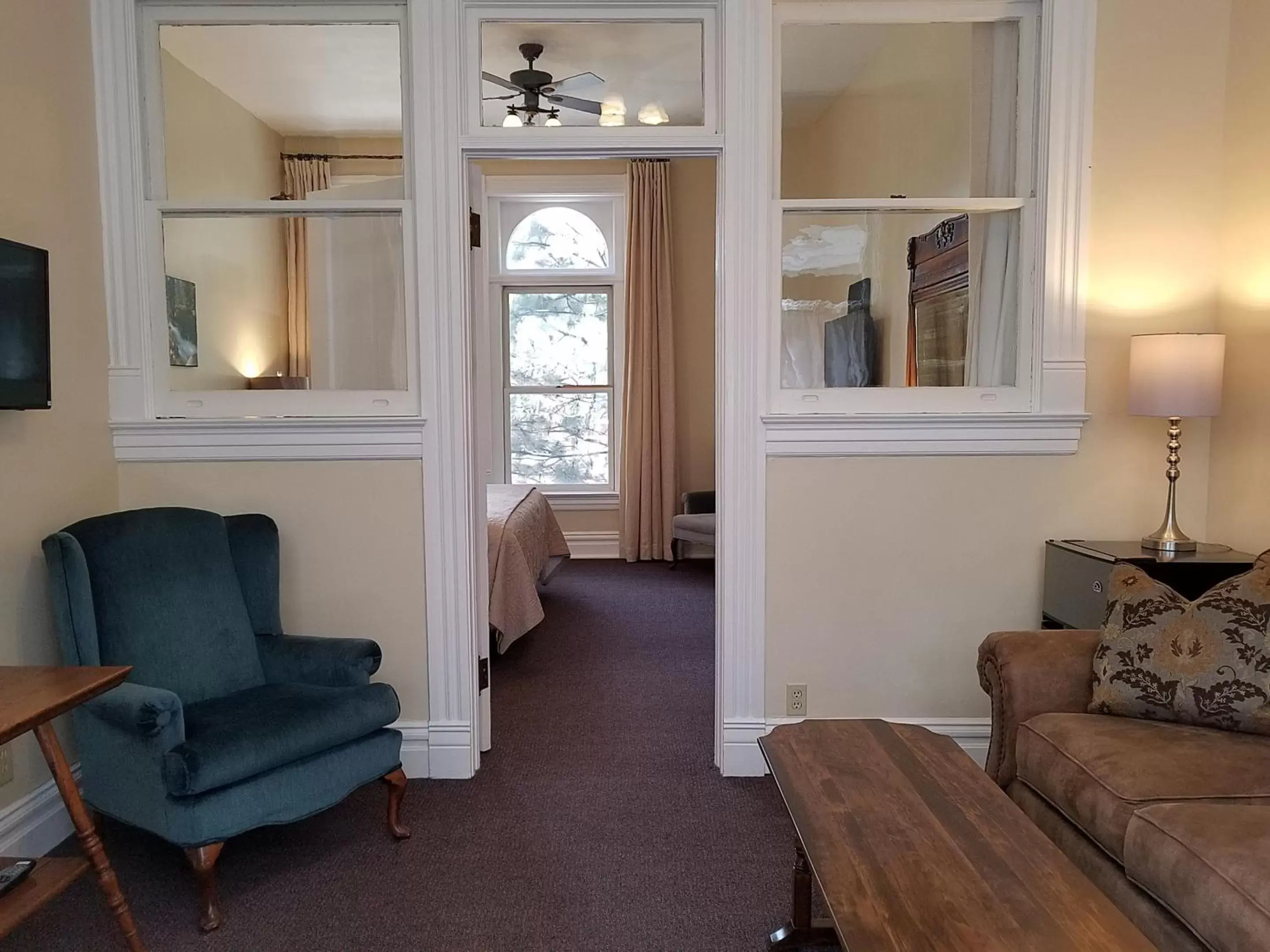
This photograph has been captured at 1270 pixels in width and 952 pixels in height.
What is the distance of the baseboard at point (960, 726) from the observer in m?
2.93

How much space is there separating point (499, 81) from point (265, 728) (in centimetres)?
214

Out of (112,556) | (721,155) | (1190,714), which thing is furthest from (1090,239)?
(112,556)

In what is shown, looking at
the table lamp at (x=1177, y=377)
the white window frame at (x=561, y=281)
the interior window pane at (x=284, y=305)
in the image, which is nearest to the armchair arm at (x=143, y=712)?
the interior window pane at (x=284, y=305)

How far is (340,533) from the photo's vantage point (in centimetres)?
288

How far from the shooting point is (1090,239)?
280 cm

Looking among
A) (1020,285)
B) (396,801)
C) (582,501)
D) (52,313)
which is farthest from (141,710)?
(582,501)

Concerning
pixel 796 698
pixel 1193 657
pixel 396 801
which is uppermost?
pixel 1193 657

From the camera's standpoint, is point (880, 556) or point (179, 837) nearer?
point (179, 837)

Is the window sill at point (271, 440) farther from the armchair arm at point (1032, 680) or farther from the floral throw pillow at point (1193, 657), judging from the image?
the floral throw pillow at point (1193, 657)

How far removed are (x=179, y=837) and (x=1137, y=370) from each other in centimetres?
293

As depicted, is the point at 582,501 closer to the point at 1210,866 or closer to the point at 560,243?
the point at 560,243

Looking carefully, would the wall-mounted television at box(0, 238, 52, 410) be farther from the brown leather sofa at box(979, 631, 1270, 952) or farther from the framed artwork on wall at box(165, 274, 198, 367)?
the brown leather sofa at box(979, 631, 1270, 952)

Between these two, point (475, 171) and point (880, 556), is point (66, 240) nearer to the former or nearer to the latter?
point (475, 171)

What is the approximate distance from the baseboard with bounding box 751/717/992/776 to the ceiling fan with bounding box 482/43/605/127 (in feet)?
7.06
